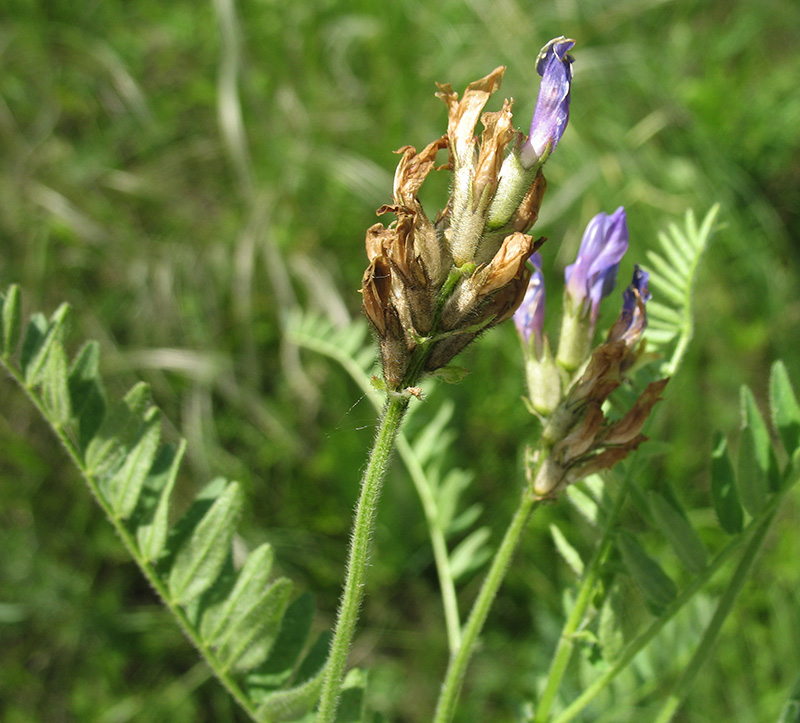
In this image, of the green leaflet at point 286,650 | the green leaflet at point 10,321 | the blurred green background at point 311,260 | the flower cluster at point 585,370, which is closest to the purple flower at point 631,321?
the flower cluster at point 585,370

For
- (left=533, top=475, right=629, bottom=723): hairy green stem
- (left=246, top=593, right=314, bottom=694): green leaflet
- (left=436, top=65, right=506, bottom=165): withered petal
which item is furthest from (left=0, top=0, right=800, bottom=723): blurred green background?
(left=436, top=65, right=506, bottom=165): withered petal

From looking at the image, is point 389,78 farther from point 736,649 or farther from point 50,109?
point 736,649

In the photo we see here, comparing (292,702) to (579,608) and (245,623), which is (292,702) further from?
(579,608)

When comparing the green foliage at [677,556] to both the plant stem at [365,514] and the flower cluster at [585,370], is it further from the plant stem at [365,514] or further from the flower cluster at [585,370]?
the plant stem at [365,514]

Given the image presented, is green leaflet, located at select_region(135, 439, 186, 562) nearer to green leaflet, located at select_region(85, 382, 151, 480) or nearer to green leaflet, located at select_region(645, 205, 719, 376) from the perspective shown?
green leaflet, located at select_region(85, 382, 151, 480)

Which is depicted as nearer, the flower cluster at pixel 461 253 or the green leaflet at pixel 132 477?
the flower cluster at pixel 461 253

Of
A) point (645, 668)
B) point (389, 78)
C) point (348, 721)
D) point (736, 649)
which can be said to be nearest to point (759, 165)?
point (389, 78)

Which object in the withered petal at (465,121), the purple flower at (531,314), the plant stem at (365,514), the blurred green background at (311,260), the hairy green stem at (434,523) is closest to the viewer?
the plant stem at (365,514)
